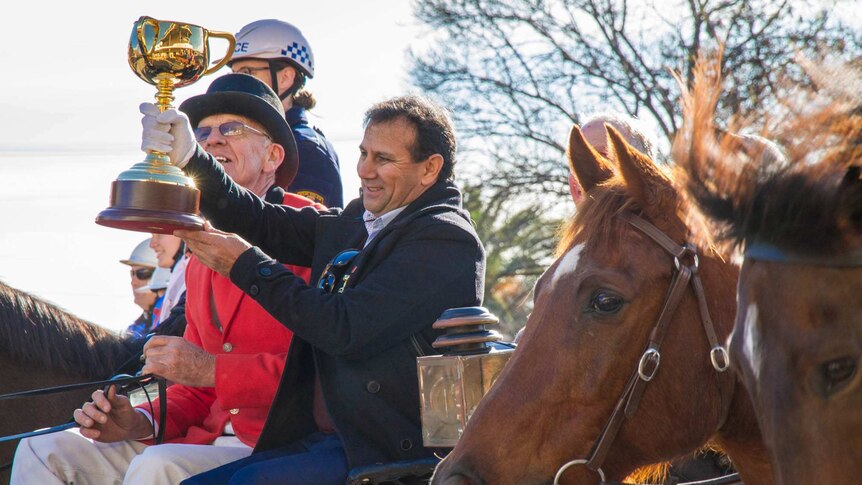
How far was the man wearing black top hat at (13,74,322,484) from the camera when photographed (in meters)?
3.50

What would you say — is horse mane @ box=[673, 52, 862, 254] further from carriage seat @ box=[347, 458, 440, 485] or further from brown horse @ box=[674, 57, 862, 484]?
carriage seat @ box=[347, 458, 440, 485]

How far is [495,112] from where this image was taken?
48.0 ft

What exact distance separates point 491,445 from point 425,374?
72cm

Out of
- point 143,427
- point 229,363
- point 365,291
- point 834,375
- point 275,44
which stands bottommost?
point 143,427

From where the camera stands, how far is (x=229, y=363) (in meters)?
3.51

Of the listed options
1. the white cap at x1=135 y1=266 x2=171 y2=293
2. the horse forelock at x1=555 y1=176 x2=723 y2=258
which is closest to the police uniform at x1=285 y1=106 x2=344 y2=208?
the horse forelock at x1=555 y1=176 x2=723 y2=258

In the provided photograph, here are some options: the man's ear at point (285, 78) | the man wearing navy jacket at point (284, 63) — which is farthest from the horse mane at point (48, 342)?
the man's ear at point (285, 78)

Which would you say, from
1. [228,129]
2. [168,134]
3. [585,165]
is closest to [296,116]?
[228,129]

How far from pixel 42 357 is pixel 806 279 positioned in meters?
4.88

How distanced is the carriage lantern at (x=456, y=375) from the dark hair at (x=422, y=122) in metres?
0.88

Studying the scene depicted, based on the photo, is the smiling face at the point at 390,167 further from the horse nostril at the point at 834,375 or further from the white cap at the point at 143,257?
the white cap at the point at 143,257

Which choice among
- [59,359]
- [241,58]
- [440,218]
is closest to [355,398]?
[440,218]

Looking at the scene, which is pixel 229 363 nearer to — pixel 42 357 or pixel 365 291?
pixel 365 291

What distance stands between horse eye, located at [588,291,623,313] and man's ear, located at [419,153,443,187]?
1.48 m
